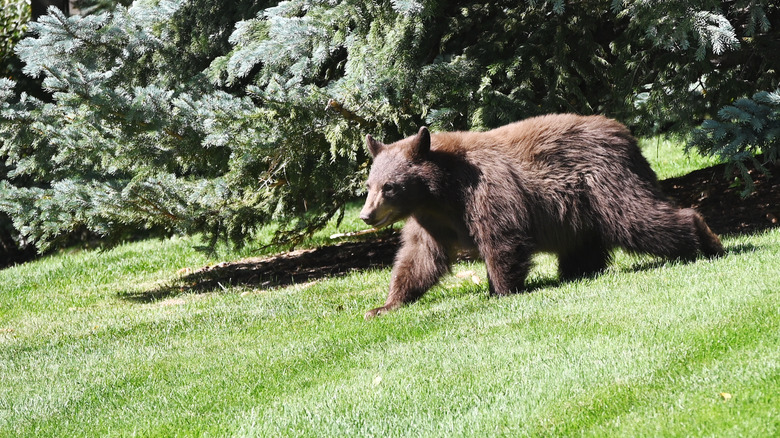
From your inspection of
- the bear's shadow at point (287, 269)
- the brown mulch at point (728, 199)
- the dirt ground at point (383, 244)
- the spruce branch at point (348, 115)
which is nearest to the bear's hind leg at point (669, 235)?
the brown mulch at point (728, 199)

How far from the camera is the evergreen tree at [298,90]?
335 inches

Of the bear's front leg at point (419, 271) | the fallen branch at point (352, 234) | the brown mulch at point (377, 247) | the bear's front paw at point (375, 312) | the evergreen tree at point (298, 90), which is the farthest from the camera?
the fallen branch at point (352, 234)

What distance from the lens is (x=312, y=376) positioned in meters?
5.52

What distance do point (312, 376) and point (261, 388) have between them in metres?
0.34

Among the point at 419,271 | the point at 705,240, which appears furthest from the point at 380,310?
the point at 705,240

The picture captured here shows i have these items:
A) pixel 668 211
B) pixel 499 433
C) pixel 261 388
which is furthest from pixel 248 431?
pixel 668 211

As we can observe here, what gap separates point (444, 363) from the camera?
5.27m

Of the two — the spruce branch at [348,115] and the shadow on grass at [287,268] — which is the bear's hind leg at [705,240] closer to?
Answer: the spruce branch at [348,115]

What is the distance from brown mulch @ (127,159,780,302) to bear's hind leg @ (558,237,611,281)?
2.62m

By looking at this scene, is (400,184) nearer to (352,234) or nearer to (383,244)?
(383,244)

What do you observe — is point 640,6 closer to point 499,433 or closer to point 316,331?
point 316,331

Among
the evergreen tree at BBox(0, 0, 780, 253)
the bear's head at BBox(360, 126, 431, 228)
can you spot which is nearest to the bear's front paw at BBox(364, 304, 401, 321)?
the bear's head at BBox(360, 126, 431, 228)

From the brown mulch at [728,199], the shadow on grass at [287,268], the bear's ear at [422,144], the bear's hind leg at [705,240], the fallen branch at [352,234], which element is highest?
the bear's ear at [422,144]

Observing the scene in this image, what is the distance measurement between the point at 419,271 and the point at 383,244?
444 cm
